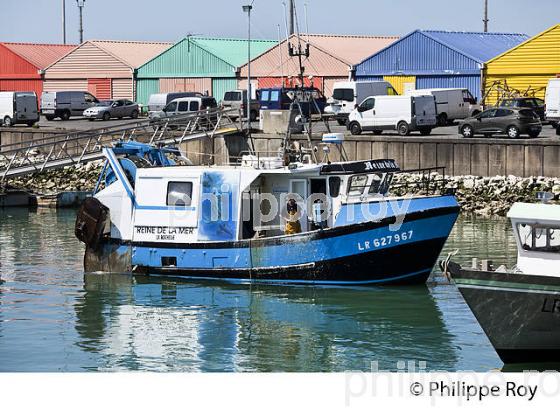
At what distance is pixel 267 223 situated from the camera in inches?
1031

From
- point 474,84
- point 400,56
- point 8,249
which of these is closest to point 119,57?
point 400,56

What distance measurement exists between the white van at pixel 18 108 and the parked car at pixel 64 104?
5.84m

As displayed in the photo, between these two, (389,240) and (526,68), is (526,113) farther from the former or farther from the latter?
(389,240)

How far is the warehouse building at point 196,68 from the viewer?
69438 millimetres

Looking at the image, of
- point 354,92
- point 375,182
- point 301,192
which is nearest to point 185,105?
point 354,92

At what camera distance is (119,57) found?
74.9 metres

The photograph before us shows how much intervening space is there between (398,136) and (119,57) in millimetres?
34524

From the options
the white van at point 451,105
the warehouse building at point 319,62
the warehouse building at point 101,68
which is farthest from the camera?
the warehouse building at point 101,68

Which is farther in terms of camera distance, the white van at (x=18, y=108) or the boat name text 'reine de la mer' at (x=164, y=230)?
the white van at (x=18, y=108)

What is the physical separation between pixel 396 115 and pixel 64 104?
90.0ft

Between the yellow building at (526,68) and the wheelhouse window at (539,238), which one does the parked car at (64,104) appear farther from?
the wheelhouse window at (539,238)

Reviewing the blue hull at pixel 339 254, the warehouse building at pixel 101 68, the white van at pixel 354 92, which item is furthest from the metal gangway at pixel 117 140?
the warehouse building at pixel 101 68

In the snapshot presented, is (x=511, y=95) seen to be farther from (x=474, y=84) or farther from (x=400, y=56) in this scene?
(x=400, y=56)

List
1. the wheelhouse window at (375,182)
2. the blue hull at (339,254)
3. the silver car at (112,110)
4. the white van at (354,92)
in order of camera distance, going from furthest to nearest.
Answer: the silver car at (112,110) → the white van at (354,92) → the wheelhouse window at (375,182) → the blue hull at (339,254)
